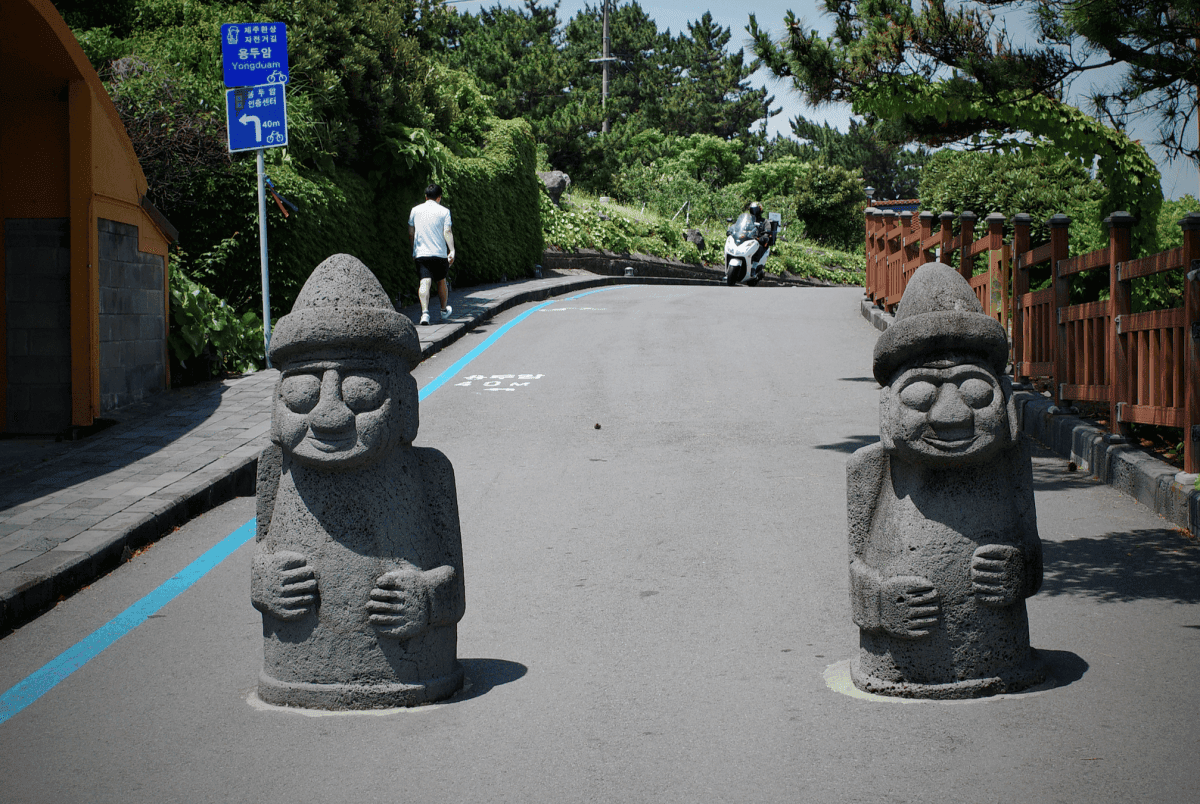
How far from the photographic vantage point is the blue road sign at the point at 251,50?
37.6 ft

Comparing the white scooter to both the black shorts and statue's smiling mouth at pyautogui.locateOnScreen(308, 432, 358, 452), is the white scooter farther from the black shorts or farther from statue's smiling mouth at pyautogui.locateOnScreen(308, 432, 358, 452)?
statue's smiling mouth at pyautogui.locateOnScreen(308, 432, 358, 452)

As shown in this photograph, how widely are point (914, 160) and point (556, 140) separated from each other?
28.9 meters

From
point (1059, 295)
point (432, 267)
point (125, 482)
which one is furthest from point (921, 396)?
point (432, 267)

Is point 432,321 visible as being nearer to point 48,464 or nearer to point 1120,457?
point 48,464

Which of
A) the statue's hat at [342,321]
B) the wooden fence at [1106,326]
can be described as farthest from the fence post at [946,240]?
the statue's hat at [342,321]

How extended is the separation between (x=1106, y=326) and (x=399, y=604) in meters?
6.40

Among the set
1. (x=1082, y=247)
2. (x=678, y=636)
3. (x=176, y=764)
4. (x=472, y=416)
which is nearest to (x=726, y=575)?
(x=678, y=636)

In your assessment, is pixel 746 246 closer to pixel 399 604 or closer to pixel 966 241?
pixel 966 241

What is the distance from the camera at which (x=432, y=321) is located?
1644 cm

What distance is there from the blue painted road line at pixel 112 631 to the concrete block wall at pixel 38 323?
3.40m

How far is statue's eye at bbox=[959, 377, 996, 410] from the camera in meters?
4.16

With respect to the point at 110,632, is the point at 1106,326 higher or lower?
higher

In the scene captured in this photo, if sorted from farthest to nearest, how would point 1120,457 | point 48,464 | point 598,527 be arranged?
point 48,464 < point 1120,457 < point 598,527

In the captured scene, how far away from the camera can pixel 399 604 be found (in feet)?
13.8
